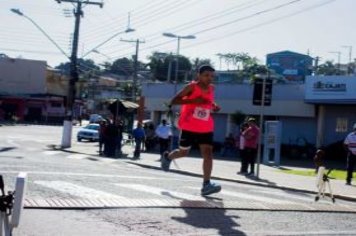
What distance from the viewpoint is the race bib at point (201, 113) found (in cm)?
1004

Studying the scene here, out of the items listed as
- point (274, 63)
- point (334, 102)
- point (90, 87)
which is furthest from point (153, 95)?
point (90, 87)

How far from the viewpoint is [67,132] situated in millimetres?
34344

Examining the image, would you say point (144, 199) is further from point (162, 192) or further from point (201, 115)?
point (201, 115)

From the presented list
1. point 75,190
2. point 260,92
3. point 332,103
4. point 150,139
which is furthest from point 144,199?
point 332,103

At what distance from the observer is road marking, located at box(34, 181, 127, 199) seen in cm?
960

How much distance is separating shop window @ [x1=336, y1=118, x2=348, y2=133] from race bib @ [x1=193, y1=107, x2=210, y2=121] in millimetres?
31009

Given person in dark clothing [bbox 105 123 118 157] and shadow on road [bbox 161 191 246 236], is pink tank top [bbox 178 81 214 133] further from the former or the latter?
person in dark clothing [bbox 105 123 118 157]

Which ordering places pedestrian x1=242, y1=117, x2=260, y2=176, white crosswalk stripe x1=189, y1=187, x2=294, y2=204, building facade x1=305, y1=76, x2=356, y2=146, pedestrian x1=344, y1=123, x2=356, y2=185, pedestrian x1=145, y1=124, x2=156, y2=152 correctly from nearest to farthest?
1. white crosswalk stripe x1=189, y1=187, x2=294, y2=204
2. pedestrian x1=344, y1=123, x2=356, y2=185
3. pedestrian x1=242, y1=117, x2=260, y2=176
4. pedestrian x1=145, y1=124, x2=156, y2=152
5. building facade x1=305, y1=76, x2=356, y2=146

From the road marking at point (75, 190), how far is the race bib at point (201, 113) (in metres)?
1.66

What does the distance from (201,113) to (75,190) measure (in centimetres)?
220

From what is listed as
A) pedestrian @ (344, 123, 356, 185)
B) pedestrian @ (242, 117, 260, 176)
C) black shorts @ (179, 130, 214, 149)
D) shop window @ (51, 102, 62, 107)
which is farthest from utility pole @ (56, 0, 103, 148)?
shop window @ (51, 102, 62, 107)

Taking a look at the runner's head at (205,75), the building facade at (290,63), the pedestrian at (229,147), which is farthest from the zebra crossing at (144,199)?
the building facade at (290,63)

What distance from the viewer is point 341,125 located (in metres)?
39.9

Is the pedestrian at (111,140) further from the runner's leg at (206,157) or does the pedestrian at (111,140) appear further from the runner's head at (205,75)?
the runner's head at (205,75)
